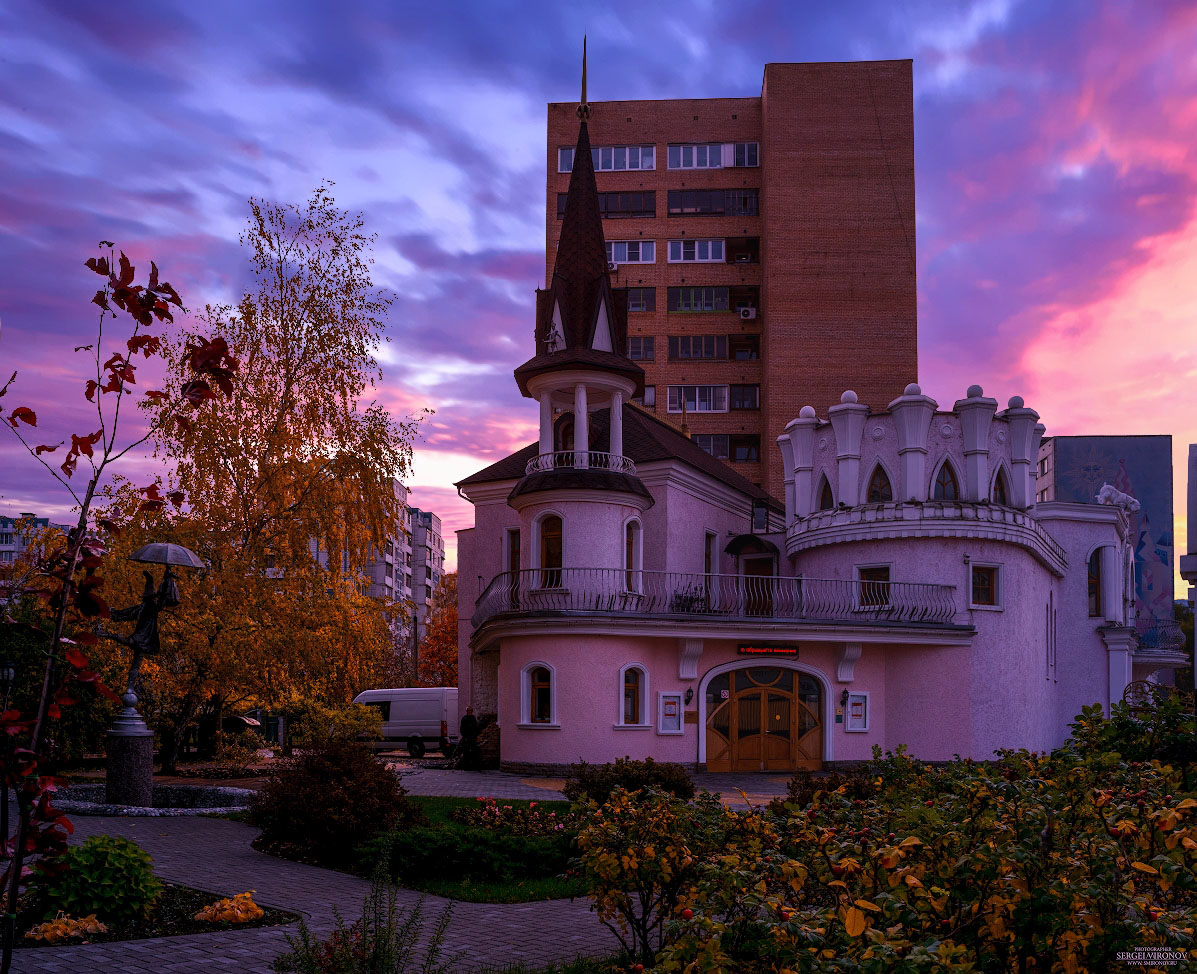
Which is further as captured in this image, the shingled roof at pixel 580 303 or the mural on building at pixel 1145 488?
the mural on building at pixel 1145 488

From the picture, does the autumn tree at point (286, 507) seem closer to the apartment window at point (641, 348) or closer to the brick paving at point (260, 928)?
the brick paving at point (260, 928)

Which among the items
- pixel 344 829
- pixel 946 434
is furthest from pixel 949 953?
pixel 946 434

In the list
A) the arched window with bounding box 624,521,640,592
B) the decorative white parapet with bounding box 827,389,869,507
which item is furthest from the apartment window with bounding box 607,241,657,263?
the arched window with bounding box 624,521,640,592

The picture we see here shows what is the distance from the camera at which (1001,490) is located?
1271 inches

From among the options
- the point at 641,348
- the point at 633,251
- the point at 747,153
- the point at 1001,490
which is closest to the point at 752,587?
the point at 1001,490

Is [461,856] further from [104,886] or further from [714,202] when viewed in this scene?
[714,202]

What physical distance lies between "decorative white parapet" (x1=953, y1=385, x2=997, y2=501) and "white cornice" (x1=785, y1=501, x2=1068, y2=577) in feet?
2.85

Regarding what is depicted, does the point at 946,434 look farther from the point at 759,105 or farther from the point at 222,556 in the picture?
the point at 759,105

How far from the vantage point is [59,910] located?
8.78 m

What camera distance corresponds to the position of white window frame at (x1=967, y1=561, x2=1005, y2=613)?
30.0 meters

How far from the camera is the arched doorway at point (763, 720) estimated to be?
93.4 feet

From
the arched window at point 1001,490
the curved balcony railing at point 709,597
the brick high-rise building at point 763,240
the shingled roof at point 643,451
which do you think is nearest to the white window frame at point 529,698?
the curved balcony railing at point 709,597

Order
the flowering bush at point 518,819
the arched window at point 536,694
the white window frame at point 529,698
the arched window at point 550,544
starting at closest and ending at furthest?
the flowering bush at point 518,819, the white window frame at point 529,698, the arched window at point 536,694, the arched window at point 550,544

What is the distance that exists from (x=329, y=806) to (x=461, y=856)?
1.96 meters
